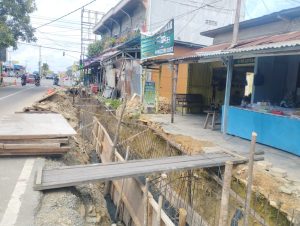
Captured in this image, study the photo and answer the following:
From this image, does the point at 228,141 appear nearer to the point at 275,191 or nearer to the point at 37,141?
the point at 275,191

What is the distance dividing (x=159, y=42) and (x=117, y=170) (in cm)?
864

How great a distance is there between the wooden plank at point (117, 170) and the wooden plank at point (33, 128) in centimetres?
114

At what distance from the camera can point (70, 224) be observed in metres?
4.11

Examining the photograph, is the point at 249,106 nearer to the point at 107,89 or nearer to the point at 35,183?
the point at 35,183

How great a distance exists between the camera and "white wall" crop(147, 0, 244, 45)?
1927 cm

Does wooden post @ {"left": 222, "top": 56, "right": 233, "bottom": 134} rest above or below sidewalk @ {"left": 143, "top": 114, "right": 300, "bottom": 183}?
above

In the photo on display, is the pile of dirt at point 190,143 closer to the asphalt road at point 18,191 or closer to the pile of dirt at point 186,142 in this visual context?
the pile of dirt at point 186,142

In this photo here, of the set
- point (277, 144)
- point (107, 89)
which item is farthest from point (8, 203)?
point (107, 89)

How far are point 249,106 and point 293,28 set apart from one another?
11.8 ft

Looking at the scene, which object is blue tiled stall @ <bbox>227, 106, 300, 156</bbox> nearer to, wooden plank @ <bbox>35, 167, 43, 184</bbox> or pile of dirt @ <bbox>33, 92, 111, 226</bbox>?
pile of dirt @ <bbox>33, 92, 111, 226</bbox>

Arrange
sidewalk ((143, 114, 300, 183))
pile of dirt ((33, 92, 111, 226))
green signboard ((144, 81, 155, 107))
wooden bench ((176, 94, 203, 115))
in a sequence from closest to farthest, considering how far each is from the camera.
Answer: pile of dirt ((33, 92, 111, 226)) < sidewalk ((143, 114, 300, 183)) < wooden bench ((176, 94, 203, 115)) < green signboard ((144, 81, 155, 107))

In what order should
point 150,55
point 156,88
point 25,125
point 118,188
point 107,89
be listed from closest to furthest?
point 25,125, point 118,188, point 150,55, point 156,88, point 107,89

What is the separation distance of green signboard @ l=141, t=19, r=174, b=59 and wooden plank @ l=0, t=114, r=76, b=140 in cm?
593

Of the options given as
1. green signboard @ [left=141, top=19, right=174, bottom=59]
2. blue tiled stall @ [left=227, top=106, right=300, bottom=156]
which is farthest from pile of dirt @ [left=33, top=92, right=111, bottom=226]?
green signboard @ [left=141, top=19, right=174, bottom=59]
